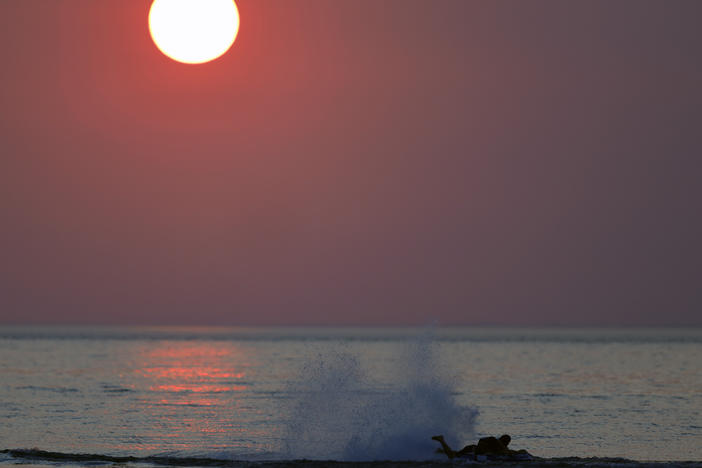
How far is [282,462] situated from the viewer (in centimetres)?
2486

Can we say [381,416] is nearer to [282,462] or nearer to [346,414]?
[346,414]

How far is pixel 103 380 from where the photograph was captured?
60.0m

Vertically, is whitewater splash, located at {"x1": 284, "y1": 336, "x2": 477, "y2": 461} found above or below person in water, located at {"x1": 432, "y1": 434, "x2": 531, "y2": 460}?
above

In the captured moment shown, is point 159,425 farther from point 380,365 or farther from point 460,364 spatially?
point 460,364

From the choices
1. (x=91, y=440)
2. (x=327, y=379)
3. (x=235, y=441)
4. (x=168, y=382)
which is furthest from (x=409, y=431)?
(x=168, y=382)

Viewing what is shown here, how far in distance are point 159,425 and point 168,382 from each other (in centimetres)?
2410

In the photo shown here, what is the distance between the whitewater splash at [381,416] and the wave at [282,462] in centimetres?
165

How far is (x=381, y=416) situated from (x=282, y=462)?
3925mm

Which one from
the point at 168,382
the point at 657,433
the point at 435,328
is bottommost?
the point at 657,433

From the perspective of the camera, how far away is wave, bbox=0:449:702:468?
2420cm

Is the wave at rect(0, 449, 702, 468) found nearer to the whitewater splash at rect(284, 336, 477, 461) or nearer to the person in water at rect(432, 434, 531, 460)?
the person in water at rect(432, 434, 531, 460)

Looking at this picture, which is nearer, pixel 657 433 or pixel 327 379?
pixel 327 379

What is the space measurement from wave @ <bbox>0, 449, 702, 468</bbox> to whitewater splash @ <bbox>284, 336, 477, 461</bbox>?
1.65m

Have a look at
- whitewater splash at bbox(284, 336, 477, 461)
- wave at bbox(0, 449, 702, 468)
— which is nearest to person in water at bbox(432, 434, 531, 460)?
wave at bbox(0, 449, 702, 468)
